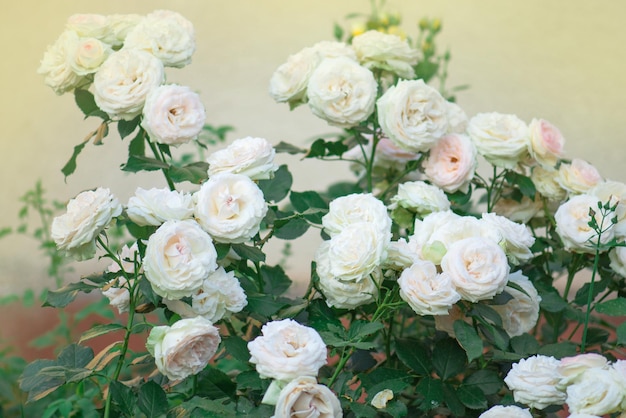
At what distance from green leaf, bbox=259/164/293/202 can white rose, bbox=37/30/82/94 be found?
1.10 feet

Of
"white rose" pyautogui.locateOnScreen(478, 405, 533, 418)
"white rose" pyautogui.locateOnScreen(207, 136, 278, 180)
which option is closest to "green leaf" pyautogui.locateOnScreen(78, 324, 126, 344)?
"white rose" pyautogui.locateOnScreen(207, 136, 278, 180)

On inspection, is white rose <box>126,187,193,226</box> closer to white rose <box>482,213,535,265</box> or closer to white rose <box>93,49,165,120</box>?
white rose <box>93,49,165,120</box>

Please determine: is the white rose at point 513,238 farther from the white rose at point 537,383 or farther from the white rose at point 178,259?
the white rose at point 178,259

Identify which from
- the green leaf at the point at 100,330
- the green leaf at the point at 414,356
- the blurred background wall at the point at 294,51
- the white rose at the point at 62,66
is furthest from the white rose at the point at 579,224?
the blurred background wall at the point at 294,51

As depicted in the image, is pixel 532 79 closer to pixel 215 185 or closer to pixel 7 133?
pixel 7 133

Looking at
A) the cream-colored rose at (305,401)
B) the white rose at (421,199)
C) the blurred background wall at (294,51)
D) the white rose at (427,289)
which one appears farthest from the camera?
the blurred background wall at (294,51)

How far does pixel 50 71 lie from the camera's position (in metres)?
1.29

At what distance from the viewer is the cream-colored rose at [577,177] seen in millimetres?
1362

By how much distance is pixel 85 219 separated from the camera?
105 cm

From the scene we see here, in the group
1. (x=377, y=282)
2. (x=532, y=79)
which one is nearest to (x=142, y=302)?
(x=377, y=282)

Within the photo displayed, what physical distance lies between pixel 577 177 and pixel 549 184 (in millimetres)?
53

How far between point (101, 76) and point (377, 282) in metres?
0.52

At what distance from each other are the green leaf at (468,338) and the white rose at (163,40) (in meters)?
0.59

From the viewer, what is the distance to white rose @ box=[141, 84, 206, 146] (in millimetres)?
1160
